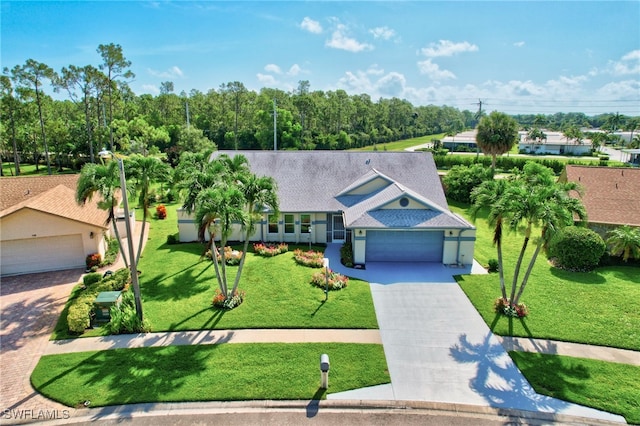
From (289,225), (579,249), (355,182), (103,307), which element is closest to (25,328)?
(103,307)

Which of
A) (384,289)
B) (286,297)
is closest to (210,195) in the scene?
(286,297)

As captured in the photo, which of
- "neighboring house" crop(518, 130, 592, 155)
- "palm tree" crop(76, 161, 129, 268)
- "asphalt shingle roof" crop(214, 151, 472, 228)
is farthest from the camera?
"neighboring house" crop(518, 130, 592, 155)

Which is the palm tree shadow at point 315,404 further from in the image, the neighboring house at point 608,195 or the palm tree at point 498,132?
the palm tree at point 498,132

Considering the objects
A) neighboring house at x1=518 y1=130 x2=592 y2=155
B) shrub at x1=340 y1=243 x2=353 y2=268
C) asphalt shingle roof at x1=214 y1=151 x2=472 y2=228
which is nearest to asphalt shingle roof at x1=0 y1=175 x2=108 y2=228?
asphalt shingle roof at x1=214 y1=151 x2=472 y2=228

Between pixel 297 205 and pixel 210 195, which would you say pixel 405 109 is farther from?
pixel 210 195

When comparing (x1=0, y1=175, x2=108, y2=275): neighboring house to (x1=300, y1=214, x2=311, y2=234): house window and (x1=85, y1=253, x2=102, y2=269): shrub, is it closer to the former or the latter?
(x1=85, y1=253, x2=102, y2=269): shrub

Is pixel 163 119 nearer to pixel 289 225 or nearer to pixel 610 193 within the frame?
pixel 289 225
